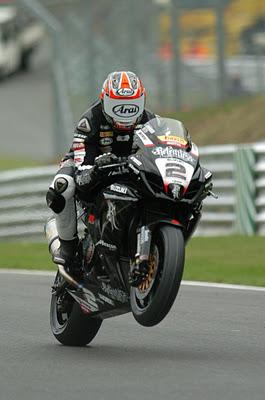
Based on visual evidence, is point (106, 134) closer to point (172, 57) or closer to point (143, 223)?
point (143, 223)

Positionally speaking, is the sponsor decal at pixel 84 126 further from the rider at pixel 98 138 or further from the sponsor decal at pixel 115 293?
the sponsor decal at pixel 115 293

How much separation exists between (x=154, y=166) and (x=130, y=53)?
16.5 m

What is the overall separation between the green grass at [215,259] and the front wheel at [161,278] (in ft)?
13.6

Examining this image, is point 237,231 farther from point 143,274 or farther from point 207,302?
point 143,274

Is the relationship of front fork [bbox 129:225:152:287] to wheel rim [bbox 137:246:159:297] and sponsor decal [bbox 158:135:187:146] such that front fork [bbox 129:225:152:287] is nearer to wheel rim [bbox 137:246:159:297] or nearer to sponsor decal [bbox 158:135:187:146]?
wheel rim [bbox 137:246:159:297]

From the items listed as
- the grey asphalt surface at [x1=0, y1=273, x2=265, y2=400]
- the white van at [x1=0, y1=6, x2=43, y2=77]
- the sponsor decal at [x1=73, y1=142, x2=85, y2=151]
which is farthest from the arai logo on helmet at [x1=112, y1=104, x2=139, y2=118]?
the white van at [x1=0, y1=6, x2=43, y2=77]

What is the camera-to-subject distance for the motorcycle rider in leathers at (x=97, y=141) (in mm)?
8156

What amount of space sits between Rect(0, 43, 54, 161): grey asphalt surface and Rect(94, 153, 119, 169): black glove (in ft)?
80.4

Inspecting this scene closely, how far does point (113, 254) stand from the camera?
800 cm

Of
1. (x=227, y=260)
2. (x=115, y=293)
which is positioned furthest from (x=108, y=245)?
(x=227, y=260)

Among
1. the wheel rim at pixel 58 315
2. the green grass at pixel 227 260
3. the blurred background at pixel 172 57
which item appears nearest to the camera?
the wheel rim at pixel 58 315

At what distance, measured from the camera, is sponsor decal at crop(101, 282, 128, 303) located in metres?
7.98

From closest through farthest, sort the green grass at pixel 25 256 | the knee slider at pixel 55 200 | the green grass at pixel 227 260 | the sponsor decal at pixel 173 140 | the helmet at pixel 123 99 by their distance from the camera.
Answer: the sponsor decal at pixel 173 140 < the helmet at pixel 123 99 < the knee slider at pixel 55 200 < the green grass at pixel 227 260 < the green grass at pixel 25 256

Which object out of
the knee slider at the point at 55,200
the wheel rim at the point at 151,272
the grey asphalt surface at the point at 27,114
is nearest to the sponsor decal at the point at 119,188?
the wheel rim at the point at 151,272
